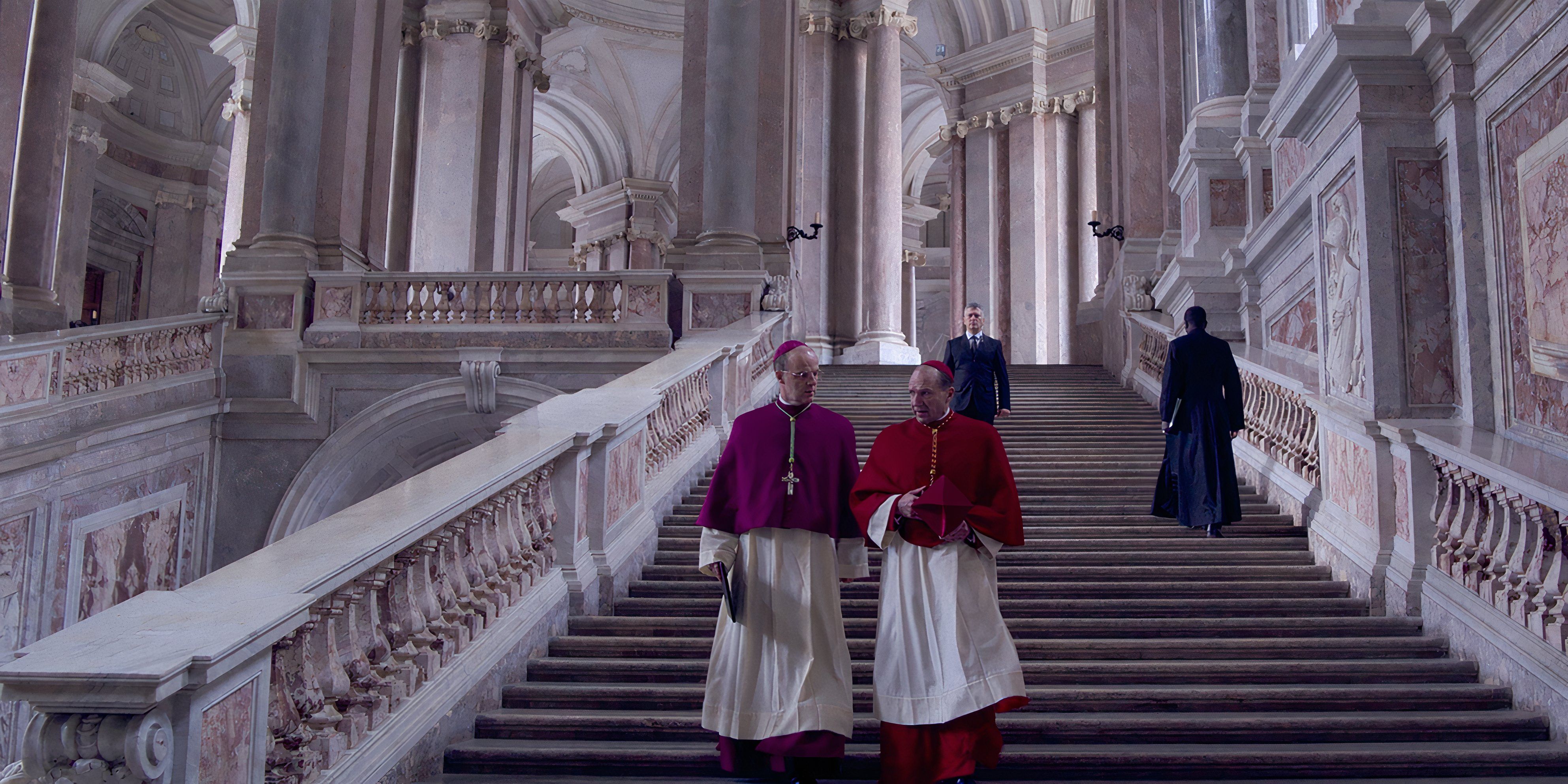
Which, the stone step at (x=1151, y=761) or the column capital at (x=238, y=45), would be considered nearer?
the stone step at (x=1151, y=761)

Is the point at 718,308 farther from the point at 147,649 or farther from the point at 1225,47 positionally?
the point at 147,649

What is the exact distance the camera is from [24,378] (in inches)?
368

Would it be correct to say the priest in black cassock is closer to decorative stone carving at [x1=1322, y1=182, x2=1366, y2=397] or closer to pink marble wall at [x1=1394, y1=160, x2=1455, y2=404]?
decorative stone carving at [x1=1322, y1=182, x2=1366, y2=397]

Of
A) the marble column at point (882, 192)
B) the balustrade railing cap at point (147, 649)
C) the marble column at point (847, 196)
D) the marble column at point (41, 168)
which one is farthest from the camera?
the marble column at point (847, 196)

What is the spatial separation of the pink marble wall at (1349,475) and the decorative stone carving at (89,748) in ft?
17.3

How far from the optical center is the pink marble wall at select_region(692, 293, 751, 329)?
11.7 m

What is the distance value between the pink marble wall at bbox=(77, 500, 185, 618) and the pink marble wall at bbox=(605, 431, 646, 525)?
245 inches

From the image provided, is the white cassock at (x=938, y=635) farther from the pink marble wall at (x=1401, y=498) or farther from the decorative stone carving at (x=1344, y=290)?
the decorative stone carving at (x=1344, y=290)

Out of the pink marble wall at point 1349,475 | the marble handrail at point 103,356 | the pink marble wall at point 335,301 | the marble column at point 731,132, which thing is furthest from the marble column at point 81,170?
the pink marble wall at point 1349,475

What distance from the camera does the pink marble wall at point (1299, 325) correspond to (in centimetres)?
847

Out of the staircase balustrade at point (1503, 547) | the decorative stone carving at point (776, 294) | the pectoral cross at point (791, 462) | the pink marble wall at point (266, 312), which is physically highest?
the decorative stone carving at point (776, 294)

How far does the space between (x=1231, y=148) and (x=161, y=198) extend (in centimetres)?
2427

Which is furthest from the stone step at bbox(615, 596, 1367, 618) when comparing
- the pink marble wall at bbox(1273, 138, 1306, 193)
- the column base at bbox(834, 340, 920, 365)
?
the column base at bbox(834, 340, 920, 365)

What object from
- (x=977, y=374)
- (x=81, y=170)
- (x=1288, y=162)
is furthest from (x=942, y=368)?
(x=81, y=170)
